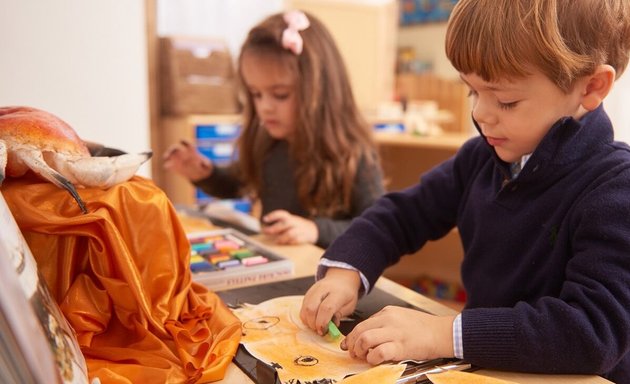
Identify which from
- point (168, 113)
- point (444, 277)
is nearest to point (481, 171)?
point (444, 277)

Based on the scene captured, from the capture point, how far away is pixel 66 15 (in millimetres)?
1350

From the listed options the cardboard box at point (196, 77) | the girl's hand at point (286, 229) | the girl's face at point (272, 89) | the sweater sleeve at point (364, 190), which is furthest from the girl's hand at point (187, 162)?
the cardboard box at point (196, 77)

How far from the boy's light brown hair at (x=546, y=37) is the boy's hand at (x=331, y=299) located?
28 centimetres

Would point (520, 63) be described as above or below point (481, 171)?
above

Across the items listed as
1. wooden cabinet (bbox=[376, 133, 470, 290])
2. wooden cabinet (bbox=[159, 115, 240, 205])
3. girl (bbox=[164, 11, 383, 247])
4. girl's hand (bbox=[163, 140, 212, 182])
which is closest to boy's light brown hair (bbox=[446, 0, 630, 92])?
girl (bbox=[164, 11, 383, 247])

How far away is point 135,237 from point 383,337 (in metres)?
0.26

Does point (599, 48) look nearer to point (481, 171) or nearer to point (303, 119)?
point (481, 171)

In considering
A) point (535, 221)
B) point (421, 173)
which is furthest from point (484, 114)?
point (421, 173)

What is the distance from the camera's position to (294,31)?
1.25 m

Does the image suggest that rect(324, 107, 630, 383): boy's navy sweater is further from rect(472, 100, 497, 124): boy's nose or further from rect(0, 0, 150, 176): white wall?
rect(0, 0, 150, 176): white wall

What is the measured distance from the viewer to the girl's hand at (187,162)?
1.43 m

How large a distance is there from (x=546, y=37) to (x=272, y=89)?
31.0 inches

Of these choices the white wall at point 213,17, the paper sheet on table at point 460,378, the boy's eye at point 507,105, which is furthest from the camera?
the white wall at point 213,17

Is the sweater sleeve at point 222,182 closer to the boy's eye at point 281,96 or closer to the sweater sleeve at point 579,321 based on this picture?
the boy's eye at point 281,96
